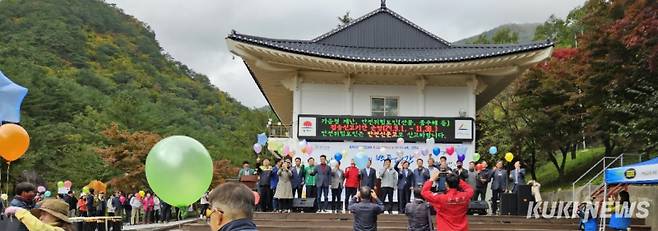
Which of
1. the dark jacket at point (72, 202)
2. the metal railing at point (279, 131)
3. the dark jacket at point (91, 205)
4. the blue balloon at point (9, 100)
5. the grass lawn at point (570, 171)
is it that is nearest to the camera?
the blue balloon at point (9, 100)

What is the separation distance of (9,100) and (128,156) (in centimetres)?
2419

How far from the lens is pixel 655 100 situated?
18.6 m

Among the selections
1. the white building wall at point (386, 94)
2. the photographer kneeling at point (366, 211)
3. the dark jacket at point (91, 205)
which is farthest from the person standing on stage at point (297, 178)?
the photographer kneeling at point (366, 211)

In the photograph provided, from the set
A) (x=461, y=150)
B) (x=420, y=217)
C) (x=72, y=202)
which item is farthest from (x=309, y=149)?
(x=420, y=217)

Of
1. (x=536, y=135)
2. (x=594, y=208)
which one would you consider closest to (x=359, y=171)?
(x=594, y=208)

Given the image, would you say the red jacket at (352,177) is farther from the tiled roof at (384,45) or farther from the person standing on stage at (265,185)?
the tiled roof at (384,45)

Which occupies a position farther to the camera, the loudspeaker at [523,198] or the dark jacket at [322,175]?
the dark jacket at [322,175]

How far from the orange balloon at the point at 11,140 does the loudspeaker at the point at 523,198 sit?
11.5 metres

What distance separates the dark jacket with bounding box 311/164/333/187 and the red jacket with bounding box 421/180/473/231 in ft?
28.8

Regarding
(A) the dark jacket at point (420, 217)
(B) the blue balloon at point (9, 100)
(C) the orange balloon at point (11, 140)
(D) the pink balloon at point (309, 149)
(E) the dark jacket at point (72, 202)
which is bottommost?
(E) the dark jacket at point (72, 202)

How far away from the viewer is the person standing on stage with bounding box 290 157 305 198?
52.7 ft

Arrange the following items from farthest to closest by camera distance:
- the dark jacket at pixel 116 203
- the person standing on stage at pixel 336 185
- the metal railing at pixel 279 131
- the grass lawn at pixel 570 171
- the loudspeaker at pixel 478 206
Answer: the grass lawn at pixel 570 171 → the dark jacket at pixel 116 203 → the metal railing at pixel 279 131 → the person standing on stage at pixel 336 185 → the loudspeaker at pixel 478 206

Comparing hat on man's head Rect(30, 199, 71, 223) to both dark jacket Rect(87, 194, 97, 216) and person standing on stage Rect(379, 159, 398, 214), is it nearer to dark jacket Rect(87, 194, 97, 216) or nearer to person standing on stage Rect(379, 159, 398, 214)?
person standing on stage Rect(379, 159, 398, 214)

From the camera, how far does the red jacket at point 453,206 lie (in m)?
7.32
